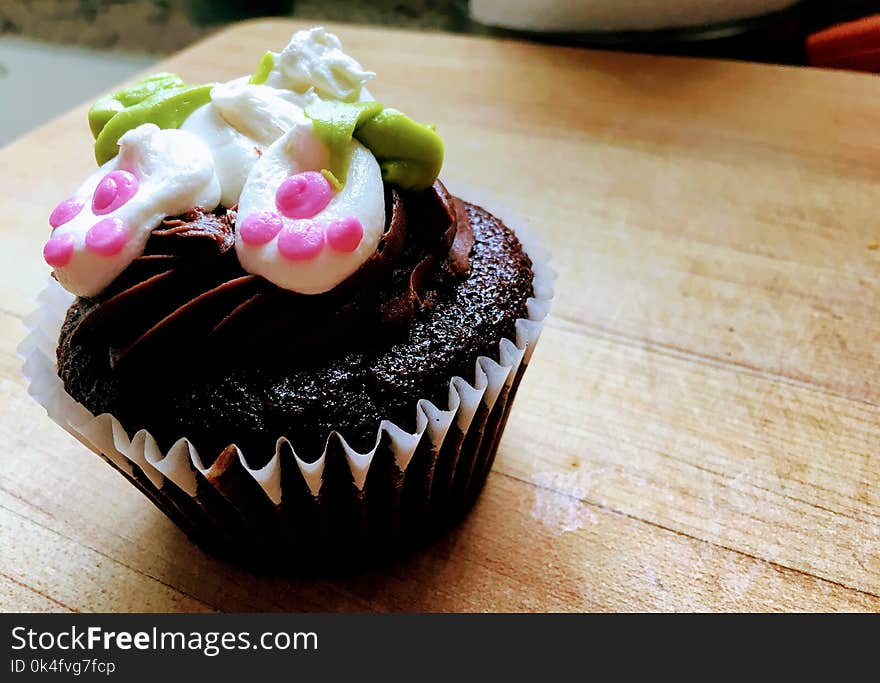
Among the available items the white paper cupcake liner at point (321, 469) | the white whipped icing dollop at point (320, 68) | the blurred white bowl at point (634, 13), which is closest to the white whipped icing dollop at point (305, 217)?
the white whipped icing dollop at point (320, 68)

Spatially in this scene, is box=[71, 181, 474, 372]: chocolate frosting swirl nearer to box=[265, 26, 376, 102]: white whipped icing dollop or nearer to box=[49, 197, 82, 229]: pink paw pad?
box=[49, 197, 82, 229]: pink paw pad

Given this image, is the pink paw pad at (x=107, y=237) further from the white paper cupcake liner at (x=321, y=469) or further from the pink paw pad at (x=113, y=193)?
the white paper cupcake liner at (x=321, y=469)

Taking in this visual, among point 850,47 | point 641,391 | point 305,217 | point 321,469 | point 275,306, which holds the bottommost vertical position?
point 641,391

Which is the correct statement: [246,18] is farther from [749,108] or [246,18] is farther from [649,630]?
[649,630]

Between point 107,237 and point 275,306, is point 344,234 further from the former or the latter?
point 107,237

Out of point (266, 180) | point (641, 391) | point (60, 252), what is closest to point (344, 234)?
point (266, 180)

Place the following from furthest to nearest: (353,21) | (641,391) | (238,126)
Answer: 1. (353,21)
2. (641,391)
3. (238,126)

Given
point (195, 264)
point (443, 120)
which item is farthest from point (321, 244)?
point (443, 120)
